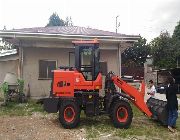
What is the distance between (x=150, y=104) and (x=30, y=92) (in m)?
7.02

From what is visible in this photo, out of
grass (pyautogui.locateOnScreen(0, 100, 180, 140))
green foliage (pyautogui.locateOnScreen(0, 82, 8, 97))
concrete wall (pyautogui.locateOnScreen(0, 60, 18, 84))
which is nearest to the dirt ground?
grass (pyautogui.locateOnScreen(0, 100, 180, 140))

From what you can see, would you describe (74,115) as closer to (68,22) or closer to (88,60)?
(88,60)

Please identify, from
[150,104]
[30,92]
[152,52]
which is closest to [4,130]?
[150,104]

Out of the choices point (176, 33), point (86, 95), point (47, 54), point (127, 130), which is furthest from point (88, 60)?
point (176, 33)

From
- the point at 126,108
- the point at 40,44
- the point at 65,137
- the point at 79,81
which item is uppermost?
the point at 40,44

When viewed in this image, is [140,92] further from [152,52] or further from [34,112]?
[152,52]

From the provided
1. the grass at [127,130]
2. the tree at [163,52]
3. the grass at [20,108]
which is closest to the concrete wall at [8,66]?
the grass at [20,108]

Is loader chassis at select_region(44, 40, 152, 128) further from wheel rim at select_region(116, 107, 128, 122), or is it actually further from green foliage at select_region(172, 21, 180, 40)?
green foliage at select_region(172, 21, 180, 40)

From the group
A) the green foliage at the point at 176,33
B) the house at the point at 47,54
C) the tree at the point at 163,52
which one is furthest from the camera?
the green foliage at the point at 176,33

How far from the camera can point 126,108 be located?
11.4 meters

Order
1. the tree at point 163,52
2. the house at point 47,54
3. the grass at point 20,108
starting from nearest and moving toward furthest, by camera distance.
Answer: the grass at point 20,108 → the house at point 47,54 → the tree at point 163,52

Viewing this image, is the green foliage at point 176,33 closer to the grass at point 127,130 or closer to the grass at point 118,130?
the grass at point 118,130

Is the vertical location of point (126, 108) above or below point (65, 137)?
above

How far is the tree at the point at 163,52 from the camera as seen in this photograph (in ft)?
153
